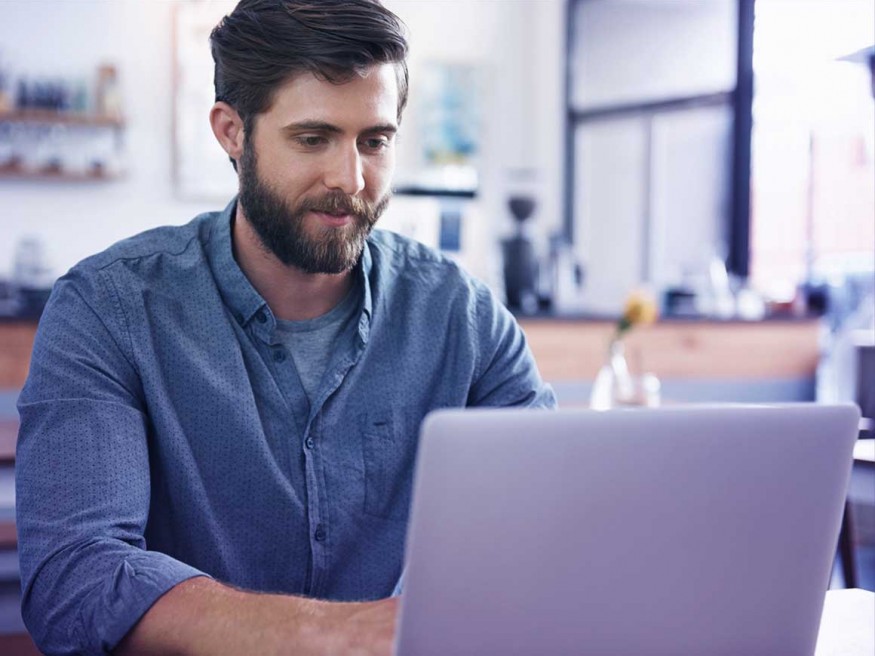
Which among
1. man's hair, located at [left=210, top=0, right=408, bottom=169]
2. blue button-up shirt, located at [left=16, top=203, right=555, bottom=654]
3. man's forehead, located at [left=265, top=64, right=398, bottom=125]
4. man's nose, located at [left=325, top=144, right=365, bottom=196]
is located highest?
man's hair, located at [left=210, top=0, right=408, bottom=169]

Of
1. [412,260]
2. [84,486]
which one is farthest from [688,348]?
[84,486]

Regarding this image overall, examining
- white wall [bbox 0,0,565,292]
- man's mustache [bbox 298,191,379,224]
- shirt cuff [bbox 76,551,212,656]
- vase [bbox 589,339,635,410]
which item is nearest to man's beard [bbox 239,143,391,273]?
man's mustache [bbox 298,191,379,224]

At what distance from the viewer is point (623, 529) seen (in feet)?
2.35

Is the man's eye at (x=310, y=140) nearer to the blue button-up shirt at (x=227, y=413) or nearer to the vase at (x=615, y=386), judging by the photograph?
the blue button-up shirt at (x=227, y=413)

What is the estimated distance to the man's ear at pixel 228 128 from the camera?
4.49 ft

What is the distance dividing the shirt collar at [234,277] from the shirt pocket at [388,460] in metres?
0.11

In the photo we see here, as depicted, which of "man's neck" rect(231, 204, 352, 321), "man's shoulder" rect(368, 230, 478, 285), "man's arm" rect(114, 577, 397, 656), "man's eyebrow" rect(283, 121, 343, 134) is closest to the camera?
Result: "man's arm" rect(114, 577, 397, 656)

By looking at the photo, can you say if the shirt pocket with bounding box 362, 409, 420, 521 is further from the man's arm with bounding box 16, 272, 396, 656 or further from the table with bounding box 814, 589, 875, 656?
the table with bounding box 814, 589, 875, 656

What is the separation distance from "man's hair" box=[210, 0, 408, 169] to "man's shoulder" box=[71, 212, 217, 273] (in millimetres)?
157

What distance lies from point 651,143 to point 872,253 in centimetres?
149

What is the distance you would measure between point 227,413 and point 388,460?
22 cm

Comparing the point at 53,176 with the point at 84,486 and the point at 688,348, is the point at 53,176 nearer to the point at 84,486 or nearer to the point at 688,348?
the point at 688,348

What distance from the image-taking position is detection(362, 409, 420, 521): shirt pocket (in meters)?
1.31

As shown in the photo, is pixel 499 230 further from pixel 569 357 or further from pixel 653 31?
pixel 569 357
